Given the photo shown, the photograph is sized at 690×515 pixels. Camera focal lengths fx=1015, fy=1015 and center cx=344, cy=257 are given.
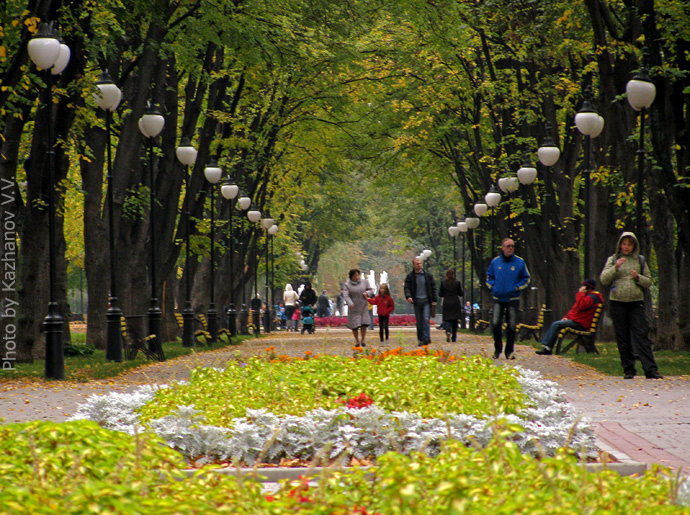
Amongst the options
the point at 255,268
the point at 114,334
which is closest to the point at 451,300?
the point at 114,334

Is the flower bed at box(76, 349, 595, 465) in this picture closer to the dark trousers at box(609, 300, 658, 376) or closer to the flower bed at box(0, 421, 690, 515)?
the flower bed at box(0, 421, 690, 515)

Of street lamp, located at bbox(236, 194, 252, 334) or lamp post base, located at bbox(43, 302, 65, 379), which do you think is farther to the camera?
Result: street lamp, located at bbox(236, 194, 252, 334)

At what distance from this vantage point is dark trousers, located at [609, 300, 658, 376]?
1426cm

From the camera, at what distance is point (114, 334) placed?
17562 mm

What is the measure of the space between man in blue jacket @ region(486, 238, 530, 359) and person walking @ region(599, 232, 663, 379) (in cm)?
302

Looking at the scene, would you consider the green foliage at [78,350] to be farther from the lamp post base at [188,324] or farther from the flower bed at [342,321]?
A: the flower bed at [342,321]

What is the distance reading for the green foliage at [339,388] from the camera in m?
7.77

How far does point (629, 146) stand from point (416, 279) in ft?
19.9

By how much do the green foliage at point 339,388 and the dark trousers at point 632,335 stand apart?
385cm

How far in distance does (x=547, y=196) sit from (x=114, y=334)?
11494mm

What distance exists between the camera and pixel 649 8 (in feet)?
51.3

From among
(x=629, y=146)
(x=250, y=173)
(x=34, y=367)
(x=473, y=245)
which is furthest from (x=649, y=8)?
(x=473, y=245)

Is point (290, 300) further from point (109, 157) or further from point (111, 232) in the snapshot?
point (111, 232)

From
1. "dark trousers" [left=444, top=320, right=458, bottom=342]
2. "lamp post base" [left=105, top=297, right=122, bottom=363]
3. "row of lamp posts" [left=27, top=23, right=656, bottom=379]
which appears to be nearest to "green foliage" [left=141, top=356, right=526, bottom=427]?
"row of lamp posts" [left=27, top=23, right=656, bottom=379]
